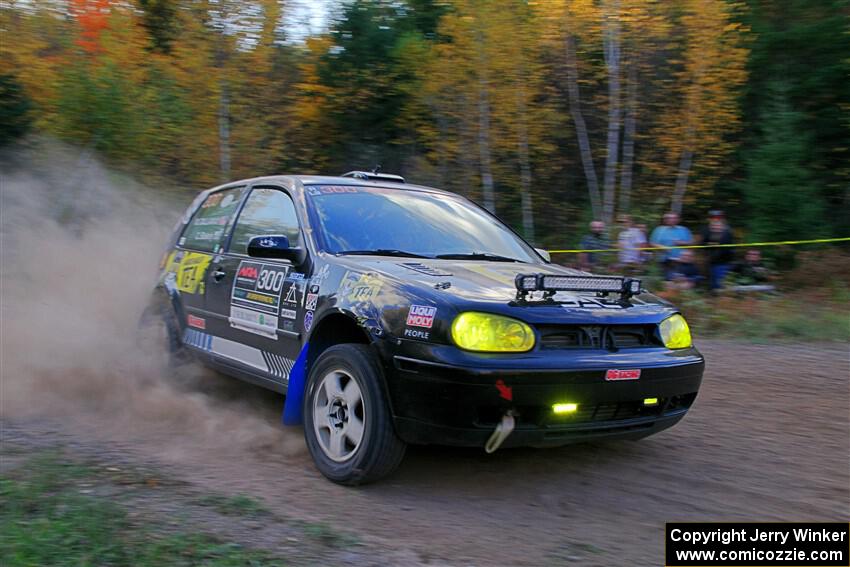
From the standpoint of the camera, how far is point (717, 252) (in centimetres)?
1135

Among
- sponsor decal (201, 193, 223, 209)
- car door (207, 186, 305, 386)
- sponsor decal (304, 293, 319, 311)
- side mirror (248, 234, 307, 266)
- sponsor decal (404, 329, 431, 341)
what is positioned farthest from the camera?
sponsor decal (201, 193, 223, 209)

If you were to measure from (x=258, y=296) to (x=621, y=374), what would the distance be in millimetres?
2387

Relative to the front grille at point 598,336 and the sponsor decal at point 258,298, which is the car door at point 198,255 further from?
the front grille at point 598,336

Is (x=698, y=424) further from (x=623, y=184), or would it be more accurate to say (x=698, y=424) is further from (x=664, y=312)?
(x=623, y=184)

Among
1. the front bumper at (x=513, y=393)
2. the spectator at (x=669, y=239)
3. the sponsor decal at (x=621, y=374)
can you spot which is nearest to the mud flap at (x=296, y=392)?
the front bumper at (x=513, y=393)

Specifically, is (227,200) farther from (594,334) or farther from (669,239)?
(669,239)

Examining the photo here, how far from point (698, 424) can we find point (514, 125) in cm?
1380

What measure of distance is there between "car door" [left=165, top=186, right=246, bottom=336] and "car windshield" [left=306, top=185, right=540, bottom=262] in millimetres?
1110

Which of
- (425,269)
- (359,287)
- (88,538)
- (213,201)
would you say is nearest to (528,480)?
(425,269)

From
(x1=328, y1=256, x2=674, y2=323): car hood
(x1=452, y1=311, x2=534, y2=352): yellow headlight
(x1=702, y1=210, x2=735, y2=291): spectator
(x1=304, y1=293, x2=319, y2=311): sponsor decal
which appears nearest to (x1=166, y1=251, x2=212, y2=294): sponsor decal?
(x1=304, y1=293, x2=319, y2=311): sponsor decal

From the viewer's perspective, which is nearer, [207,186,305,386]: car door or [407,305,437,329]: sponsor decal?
[407,305,437,329]: sponsor decal

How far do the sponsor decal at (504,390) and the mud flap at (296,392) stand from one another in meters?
1.33

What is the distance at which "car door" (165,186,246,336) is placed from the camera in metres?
5.68

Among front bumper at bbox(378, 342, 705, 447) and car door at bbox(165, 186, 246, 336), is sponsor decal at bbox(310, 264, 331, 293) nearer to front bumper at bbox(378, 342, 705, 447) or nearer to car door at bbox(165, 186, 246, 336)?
front bumper at bbox(378, 342, 705, 447)
